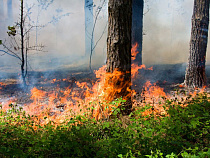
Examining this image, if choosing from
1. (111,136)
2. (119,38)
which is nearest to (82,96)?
(119,38)

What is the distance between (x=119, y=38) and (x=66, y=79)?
16.9 feet

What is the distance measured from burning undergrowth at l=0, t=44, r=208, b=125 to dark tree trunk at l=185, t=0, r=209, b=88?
84 centimetres

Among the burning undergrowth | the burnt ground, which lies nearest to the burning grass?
the burning undergrowth

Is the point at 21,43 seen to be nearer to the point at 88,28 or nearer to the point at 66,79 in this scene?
the point at 66,79

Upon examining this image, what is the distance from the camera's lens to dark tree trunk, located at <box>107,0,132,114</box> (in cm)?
443

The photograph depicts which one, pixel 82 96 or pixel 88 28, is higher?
pixel 88 28

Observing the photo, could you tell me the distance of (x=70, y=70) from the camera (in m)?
10.1

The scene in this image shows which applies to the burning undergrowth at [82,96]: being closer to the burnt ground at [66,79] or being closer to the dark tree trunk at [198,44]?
the burnt ground at [66,79]

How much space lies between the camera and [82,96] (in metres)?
7.29

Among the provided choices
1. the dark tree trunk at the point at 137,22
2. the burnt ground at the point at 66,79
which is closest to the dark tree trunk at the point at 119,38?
the burnt ground at the point at 66,79

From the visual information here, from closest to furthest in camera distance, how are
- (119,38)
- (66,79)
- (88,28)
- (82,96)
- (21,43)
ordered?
(119,38) < (82,96) < (21,43) < (66,79) < (88,28)

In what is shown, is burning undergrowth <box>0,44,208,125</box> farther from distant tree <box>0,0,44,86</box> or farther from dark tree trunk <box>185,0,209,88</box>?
distant tree <box>0,0,44,86</box>

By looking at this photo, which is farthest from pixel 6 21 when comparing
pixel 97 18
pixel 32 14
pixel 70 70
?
pixel 97 18

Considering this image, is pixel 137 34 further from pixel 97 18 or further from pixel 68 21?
pixel 68 21
